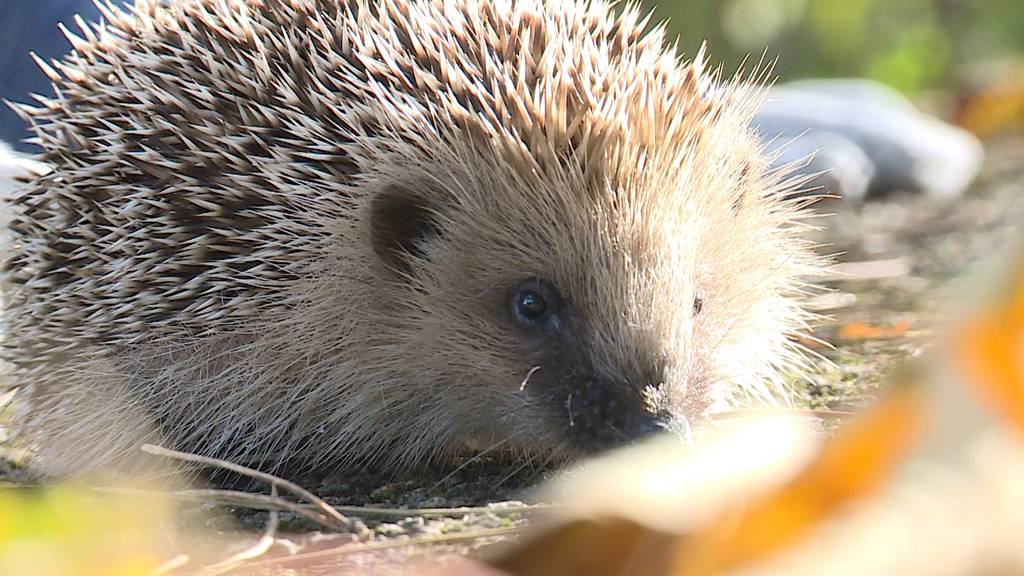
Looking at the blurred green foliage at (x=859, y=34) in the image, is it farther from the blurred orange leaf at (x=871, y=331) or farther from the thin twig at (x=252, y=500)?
the thin twig at (x=252, y=500)

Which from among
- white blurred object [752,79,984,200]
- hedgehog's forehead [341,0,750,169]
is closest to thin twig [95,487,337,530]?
hedgehog's forehead [341,0,750,169]

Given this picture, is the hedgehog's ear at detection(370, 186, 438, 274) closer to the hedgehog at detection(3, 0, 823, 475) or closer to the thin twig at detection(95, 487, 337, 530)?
the hedgehog at detection(3, 0, 823, 475)

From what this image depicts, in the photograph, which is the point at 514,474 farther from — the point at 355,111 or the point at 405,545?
the point at 355,111

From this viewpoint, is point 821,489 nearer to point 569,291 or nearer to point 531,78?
point 569,291

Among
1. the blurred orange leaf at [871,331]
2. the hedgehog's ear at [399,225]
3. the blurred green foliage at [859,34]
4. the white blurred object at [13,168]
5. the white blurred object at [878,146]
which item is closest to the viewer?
the hedgehog's ear at [399,225]

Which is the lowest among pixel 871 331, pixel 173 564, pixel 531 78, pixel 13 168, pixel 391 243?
→ pixel 871 331

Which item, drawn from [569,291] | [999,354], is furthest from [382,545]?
[999,354]

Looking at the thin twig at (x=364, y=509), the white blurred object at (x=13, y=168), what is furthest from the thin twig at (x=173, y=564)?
the white blurred object at (x=13, y=168)
